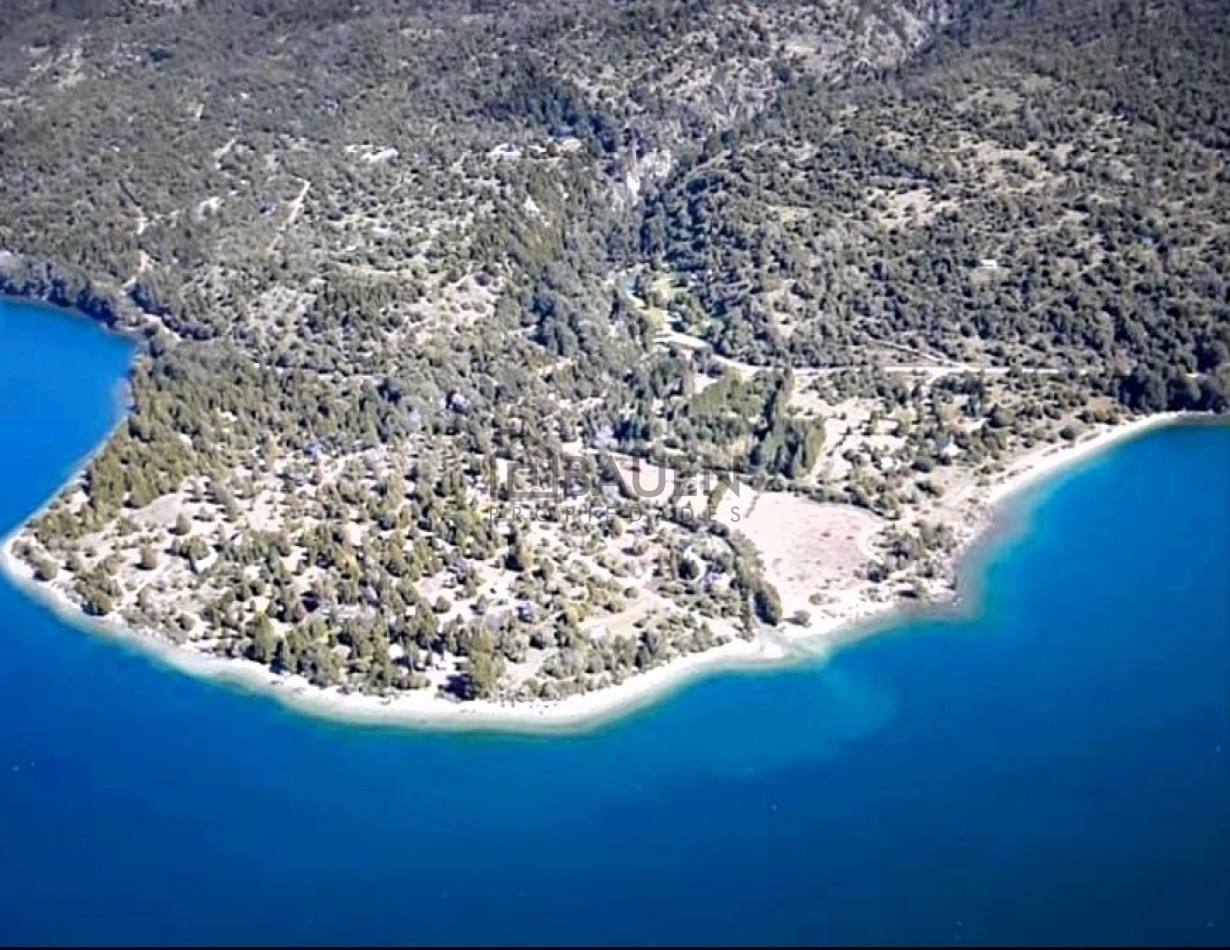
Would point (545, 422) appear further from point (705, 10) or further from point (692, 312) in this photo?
point (705, 10)

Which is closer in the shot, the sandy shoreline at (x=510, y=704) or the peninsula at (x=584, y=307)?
the sandy shoreline at (x=510, y=704)

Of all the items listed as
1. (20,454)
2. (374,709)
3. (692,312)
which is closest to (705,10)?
(692,312)

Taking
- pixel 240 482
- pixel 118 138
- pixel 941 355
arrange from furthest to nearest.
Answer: pixel 118 138 → pixel 941 355 → pixel 240 482

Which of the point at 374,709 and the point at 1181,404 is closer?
the point at 374,709

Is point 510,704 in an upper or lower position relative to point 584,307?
upper
